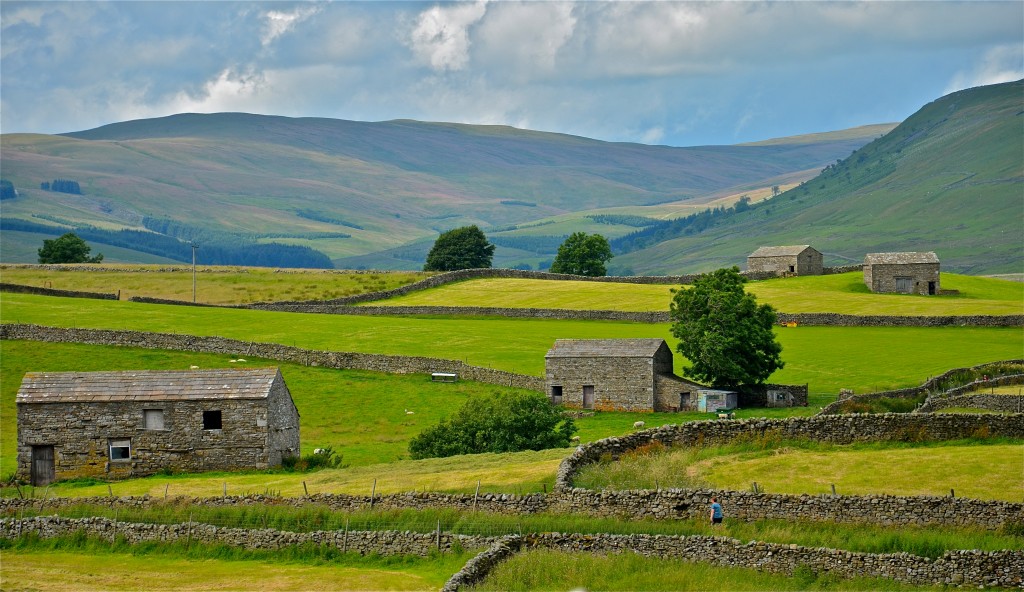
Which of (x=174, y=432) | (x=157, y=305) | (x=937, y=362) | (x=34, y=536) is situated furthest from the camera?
(x=157, y=305)

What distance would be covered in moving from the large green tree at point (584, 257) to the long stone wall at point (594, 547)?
11294 cm

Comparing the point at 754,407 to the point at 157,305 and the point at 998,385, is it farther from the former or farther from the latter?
the point at 157,305

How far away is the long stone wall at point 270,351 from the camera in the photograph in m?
63.0

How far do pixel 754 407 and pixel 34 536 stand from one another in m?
33.8

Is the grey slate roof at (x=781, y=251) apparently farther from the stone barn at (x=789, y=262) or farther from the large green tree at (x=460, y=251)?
the large green tree at (x=460, y=251)

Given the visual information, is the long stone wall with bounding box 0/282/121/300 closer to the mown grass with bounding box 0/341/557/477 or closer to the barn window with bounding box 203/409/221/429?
the mown grass with bounding box 0/341/557/477

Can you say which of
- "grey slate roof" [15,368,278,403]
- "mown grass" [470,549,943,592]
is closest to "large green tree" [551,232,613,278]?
"grey slate roof" [15,368,278,403]

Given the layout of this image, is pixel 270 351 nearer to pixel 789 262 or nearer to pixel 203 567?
pixel 203 567

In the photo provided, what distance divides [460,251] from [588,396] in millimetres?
90268

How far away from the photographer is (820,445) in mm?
35188

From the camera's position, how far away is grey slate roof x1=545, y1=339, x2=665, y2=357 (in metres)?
58.2

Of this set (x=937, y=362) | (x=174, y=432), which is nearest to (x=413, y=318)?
(x=937, y=362)

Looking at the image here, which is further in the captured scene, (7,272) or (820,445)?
(7,272)

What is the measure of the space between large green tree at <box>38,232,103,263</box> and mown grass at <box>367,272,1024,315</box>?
60633 mm
